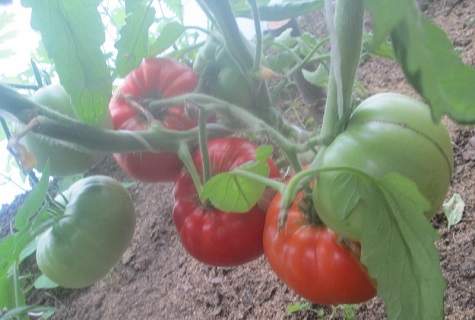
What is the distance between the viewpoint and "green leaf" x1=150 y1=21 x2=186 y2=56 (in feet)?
2.07

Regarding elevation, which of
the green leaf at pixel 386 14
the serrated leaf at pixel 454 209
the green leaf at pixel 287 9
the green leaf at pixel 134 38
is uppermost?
the green leaf at pixel 386 14

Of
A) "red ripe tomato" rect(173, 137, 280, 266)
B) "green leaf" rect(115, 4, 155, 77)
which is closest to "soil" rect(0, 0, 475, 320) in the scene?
"red ripe tomato" rect(173, 137, 280, 266)

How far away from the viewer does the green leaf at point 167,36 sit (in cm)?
63

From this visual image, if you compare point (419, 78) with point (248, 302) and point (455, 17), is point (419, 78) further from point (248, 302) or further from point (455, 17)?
point (455, 17)

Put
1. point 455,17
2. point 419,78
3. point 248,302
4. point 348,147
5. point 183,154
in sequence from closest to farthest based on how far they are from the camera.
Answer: point 419,78, point 348,147, point 183,154, point 248,302, point 455,17

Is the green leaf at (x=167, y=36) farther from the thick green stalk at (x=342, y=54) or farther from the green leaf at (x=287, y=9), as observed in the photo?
the thick green stalk at (x=342, y=54)

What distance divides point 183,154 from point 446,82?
371mm

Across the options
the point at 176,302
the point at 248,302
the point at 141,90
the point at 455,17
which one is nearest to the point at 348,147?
the point at 141,90

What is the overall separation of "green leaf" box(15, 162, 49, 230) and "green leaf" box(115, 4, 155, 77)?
141 mm

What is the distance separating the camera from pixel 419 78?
0.21m

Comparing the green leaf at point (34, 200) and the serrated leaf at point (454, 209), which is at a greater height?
the green leaf at point (34, 200)

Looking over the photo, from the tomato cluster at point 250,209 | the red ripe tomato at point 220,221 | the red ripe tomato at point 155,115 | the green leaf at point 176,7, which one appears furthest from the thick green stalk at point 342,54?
the green leaf at point 176,7

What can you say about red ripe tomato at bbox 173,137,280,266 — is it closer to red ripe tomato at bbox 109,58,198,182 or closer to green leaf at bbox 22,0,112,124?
red ripe tomato at bbox 109,58,198,182

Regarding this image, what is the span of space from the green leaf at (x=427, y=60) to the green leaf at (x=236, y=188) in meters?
0.22
